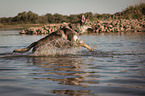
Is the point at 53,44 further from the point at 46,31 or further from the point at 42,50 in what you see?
the point at 46,31

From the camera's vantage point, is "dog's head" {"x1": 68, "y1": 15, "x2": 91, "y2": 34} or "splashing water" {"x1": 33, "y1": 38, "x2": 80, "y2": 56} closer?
"dog's head" {"x1": 68, "y1": 15, "x2": 91, "y2": 34}

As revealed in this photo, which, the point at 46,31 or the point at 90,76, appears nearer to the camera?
the point at 90,76

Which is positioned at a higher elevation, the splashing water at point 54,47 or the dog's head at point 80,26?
the dog's head at point 80,26

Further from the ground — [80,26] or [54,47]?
[80,26]

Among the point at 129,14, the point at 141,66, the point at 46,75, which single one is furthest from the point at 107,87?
the point at 129,14

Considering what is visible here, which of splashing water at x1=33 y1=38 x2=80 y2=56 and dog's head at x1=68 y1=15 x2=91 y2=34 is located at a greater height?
dog's head at x1=68 y1=15 x2=91 y2=34

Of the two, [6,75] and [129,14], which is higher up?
[129,14]

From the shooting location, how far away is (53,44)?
10312 millimetres

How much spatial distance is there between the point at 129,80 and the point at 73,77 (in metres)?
1.29

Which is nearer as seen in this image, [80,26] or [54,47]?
[80,26]

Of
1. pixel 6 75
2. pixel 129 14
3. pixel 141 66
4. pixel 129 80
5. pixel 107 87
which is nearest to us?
pixel 107 87

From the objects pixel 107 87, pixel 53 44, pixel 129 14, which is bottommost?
pixel 107 87

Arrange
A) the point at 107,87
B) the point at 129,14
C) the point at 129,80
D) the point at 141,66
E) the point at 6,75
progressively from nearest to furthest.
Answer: the point at 107,87
the point at 129,80
the point at 6,75
the point at 141,66
the point at 129,14

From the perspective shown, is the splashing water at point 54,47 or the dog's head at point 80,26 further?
the splashing water at point 54,47
